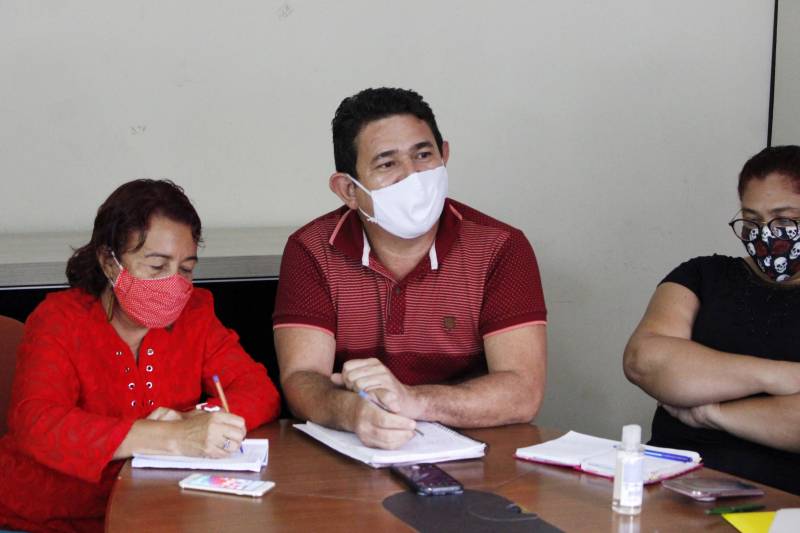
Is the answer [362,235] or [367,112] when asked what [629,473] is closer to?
[362,235]

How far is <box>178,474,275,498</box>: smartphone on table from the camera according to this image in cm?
160

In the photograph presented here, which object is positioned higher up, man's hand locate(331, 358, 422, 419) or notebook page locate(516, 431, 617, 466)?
man's hand locate(331, 358, 422, 419)

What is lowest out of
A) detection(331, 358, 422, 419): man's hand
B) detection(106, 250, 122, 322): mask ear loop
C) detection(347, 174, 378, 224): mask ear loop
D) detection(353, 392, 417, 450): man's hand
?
detection(353, 392, 417, 450): man's hand

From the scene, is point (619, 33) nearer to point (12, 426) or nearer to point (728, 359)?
point (728, 359)

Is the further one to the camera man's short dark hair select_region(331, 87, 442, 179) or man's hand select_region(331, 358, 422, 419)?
man's short dark hair select_region(331, 87, 442, 179)

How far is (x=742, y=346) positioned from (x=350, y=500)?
1.26 m

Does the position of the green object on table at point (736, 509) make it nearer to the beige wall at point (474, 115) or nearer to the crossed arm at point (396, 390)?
the crossed arm at point (396, 390)

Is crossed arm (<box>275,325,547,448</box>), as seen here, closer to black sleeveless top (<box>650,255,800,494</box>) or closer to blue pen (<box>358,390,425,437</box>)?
blue pen (<box>358,390,425,437</box>)

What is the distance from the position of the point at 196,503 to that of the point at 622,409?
248 cm

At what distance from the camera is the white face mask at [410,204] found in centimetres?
237

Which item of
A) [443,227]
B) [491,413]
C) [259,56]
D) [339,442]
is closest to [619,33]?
[259,56]

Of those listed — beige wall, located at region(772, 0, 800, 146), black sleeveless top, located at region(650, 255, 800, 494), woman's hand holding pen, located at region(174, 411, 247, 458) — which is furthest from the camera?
beige wall, located at region(772, 0, 800, 146)

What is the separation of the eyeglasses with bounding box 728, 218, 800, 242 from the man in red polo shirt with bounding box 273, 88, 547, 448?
21.1 inches

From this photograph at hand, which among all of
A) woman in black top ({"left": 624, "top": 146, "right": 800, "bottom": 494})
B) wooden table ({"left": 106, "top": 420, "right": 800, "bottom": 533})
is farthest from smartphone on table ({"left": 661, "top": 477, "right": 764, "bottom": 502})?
woman in black top ({"left": 624, "top": 146, "right": 800, "bottom": 494})
